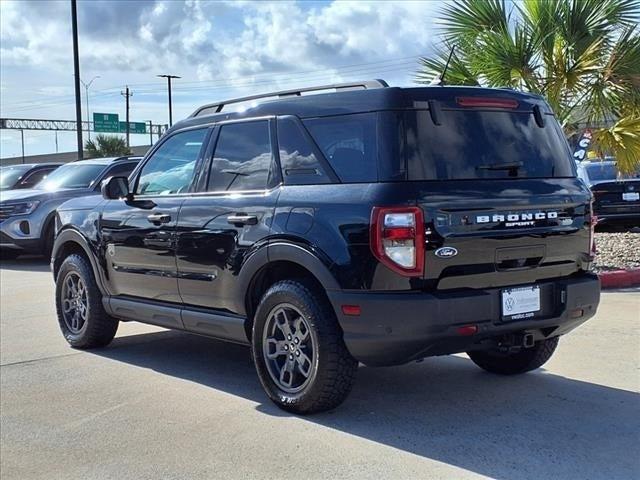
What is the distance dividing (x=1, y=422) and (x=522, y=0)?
8.70m

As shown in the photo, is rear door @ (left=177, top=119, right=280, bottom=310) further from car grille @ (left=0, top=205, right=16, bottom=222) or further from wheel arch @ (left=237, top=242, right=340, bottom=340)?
car grille @ (left=0, top=205, right=16, bottom=222)

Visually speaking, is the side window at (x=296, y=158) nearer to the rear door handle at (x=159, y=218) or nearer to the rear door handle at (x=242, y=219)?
the rear door handle at (x=242, y=219)

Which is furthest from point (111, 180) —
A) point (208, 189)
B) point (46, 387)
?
point (46, 387)

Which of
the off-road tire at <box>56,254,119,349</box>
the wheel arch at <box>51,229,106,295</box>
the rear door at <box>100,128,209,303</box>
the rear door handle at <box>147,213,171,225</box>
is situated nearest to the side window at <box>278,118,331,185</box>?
the rear door at <box>100,128,209,303</box>

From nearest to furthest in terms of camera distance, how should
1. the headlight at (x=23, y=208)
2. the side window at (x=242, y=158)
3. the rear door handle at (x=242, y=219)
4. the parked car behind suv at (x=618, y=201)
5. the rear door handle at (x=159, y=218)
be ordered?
1. the rear door handle at (x=242, y=219)
2. the side window at (x=242, y=158)
3. the rear door handle at (x=159, y=218)
4. the headlight at (x=23, y=208)
5. the parked car behind suv at (x=618, y=201)

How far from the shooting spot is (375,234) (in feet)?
13.5

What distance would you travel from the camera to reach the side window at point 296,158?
4.66 m

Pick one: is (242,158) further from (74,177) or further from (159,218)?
(74,177)

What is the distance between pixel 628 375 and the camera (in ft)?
18.1

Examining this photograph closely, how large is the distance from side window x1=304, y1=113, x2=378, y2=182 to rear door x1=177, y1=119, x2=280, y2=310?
42 cm

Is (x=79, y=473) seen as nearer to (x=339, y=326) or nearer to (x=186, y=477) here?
(x=186, y=477)

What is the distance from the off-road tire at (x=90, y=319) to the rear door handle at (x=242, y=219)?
2.14 metres

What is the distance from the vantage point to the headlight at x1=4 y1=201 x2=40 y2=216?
12945mm

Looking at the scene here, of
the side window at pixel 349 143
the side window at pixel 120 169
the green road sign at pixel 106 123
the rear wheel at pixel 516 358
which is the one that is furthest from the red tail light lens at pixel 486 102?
the green road sign at pixel 106 123
